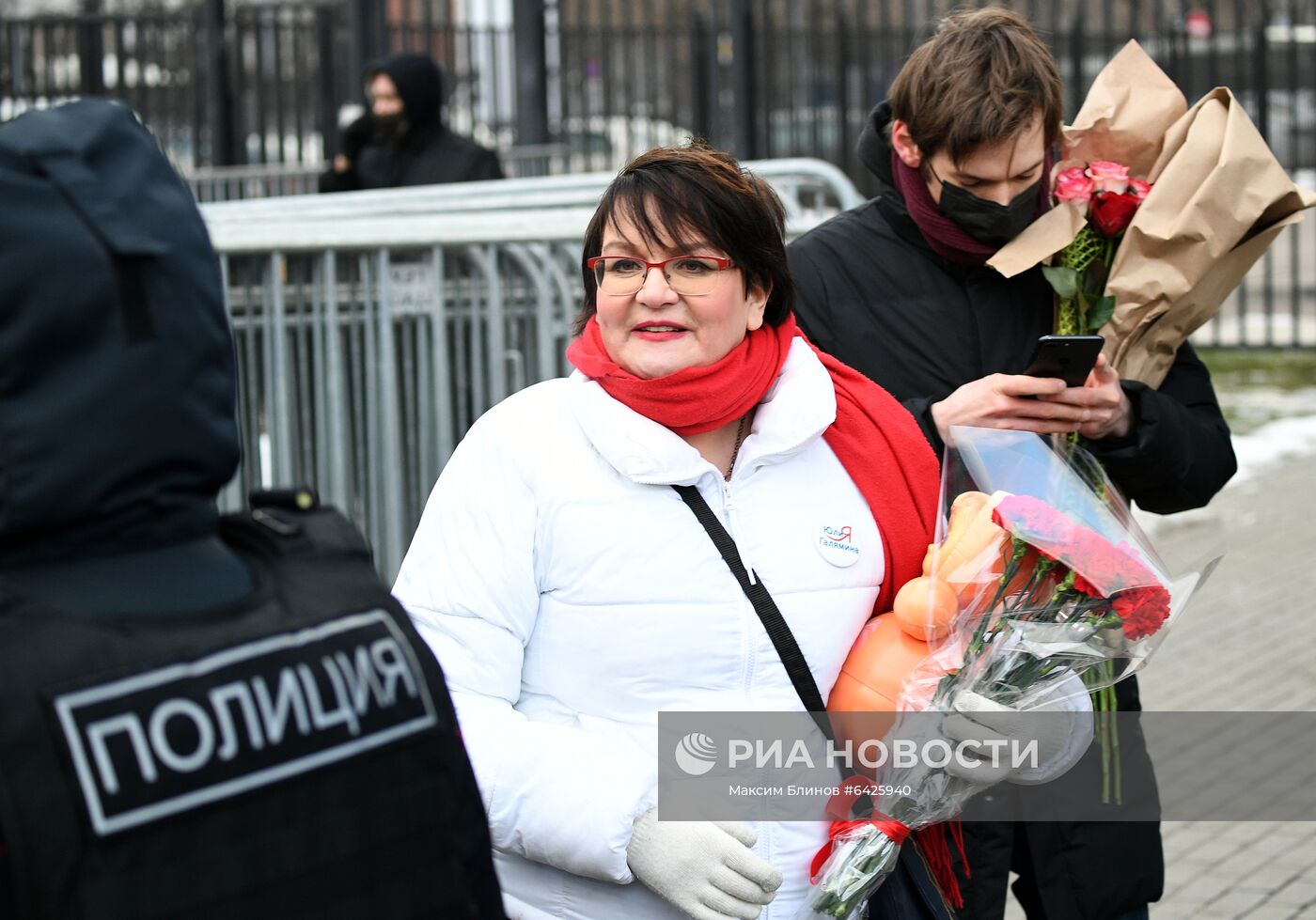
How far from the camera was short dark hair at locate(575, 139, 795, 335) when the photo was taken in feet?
8.08

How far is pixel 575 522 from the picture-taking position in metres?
2.37

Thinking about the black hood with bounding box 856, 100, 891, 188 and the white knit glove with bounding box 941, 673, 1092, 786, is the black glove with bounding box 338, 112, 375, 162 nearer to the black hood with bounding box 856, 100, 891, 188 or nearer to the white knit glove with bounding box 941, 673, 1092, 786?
the black hood with bounding box 856, 100, 891, 188

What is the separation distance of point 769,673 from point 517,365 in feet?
8.66

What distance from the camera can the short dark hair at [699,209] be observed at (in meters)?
2.46

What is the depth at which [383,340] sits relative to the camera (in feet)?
15.2

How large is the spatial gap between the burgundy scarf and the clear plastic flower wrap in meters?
0.60

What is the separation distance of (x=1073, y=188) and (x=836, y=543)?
86cm

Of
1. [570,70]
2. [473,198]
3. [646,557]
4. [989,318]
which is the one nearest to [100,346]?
[646,557]

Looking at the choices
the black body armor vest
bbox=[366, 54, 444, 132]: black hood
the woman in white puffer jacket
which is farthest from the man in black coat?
bbox=[366, 54, 444, 132]: black hood

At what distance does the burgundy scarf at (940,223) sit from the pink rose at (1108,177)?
0.25ft

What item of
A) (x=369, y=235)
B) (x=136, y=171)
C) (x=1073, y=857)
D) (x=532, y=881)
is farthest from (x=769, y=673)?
(x=369, y=235)

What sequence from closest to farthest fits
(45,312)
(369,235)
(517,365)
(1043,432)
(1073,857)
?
(45,312) → (1043,432) → (1073,857) → (369,235) → (517,365)

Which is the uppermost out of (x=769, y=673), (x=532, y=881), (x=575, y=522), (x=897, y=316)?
(x=897, y=316)

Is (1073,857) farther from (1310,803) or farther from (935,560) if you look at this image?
(1310,803)
